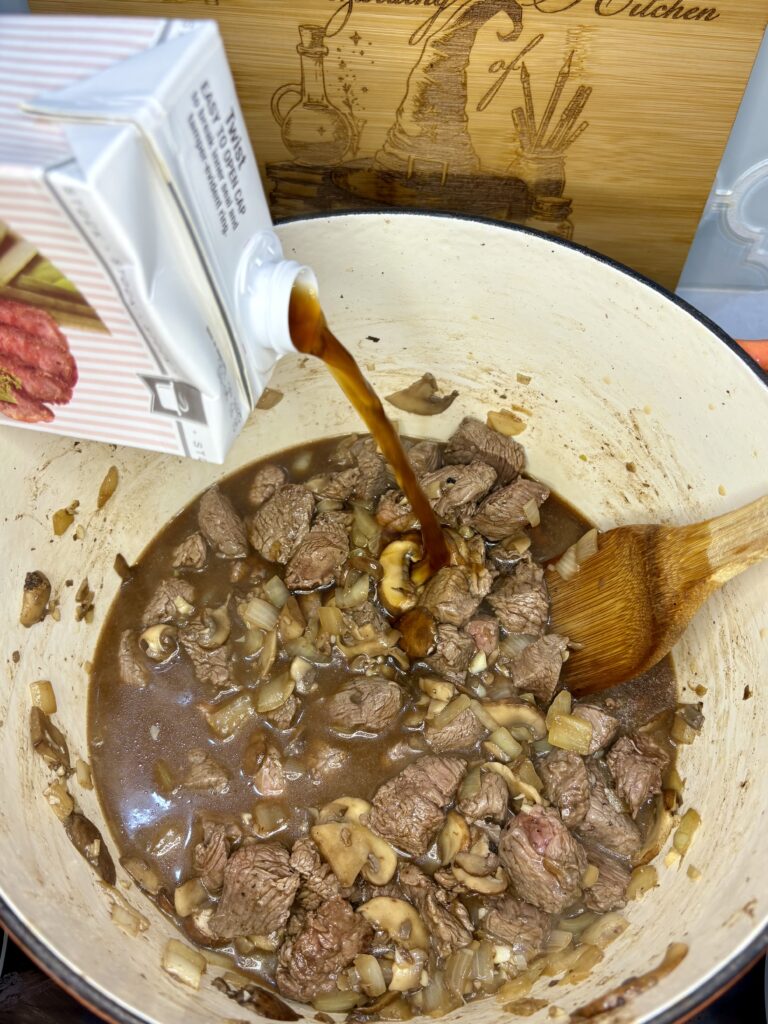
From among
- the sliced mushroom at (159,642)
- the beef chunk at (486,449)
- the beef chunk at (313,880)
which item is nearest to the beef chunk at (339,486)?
the beef chunk at (486,449)

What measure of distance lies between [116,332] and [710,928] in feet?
4.19

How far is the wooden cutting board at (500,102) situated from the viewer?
1.61 meters

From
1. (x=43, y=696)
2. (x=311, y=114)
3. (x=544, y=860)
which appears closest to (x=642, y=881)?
(x=544, y=860)

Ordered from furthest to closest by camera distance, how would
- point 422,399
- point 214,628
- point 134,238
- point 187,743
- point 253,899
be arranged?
point 422,399
point 214,628
point 187,743
point 253,899
point 134,238

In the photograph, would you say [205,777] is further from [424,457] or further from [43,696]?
[424,457]

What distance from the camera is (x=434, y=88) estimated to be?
68.1 inches

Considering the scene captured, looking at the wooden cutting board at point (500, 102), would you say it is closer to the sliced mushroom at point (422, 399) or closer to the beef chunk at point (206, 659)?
the sliced mushroom at point (422, 399)

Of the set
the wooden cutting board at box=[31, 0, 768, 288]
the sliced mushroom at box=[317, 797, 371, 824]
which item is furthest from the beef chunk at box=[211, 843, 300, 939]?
the wooden cutting board at box=[31, 0, 768, 288]

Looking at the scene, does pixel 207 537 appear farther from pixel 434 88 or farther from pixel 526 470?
pixel 434 88

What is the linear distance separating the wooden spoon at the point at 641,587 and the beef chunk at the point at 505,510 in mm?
160

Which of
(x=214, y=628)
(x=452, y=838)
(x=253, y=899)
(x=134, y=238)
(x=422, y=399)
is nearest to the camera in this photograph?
(x=134, y=238)

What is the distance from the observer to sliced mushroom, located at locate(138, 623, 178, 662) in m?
1.92

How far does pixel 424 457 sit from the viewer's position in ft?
7.00

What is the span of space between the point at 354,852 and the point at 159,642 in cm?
63
